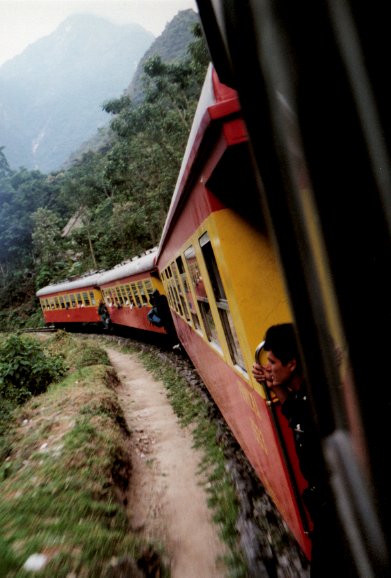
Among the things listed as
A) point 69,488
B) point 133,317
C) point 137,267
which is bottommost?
point 69,488

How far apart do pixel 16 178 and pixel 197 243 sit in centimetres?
5178

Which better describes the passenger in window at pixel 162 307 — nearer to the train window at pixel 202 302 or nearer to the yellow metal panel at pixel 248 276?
the train window at pixel 202 302

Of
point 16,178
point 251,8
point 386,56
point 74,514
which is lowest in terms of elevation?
point 74,514

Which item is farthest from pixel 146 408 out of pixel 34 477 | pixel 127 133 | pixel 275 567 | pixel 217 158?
pixel 127 133

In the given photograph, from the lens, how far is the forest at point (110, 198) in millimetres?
25875

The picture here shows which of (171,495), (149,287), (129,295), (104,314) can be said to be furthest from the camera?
(104,314)

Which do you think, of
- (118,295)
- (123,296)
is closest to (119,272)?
(123,296)

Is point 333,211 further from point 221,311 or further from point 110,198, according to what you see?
point 110,198

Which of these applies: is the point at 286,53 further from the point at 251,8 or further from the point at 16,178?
the point at 16,178

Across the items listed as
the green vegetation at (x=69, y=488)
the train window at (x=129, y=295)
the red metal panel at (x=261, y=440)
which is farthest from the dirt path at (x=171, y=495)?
the train window at (x=129, y=295)

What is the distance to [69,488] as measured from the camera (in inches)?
166

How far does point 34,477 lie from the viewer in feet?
15.0

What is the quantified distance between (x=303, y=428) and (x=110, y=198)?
126 ft

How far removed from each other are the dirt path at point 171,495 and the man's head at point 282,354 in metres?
2.37
